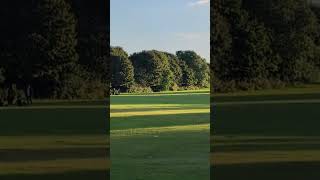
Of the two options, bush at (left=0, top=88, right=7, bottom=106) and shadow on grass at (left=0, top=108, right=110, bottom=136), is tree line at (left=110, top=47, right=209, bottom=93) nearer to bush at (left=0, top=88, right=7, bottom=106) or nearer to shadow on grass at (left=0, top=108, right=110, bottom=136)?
shadow on grass at (left=0, top=108, right=110, bottom=136)

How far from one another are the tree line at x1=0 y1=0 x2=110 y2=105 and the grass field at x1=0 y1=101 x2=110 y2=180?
0.71 feet

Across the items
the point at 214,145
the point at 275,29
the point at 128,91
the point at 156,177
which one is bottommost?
the point at 156,177

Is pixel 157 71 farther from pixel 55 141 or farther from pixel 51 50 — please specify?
pixel 55 141

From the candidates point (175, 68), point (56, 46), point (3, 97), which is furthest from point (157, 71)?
point (3, 97)

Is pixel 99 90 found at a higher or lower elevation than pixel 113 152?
higher

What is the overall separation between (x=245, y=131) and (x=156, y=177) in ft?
4.78

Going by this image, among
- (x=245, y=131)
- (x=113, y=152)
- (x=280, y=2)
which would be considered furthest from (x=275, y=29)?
(x=113, y=152)

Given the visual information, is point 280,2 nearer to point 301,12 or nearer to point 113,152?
point 301,12

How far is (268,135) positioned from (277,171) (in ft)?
1.52

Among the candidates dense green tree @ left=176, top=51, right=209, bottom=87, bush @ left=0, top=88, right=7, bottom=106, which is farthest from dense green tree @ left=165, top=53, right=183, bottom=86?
bush @ left=0, top=88, right=7, bottom=106

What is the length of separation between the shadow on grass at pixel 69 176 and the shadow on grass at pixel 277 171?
1.58 m

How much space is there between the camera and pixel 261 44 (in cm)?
695

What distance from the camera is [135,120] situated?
28.8ft

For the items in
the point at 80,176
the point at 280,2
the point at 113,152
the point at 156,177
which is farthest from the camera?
the point at 113,152
